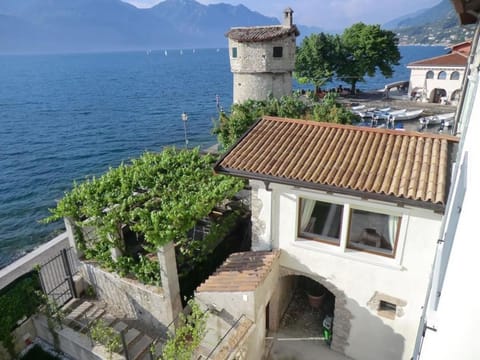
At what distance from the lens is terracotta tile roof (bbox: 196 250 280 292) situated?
879cm

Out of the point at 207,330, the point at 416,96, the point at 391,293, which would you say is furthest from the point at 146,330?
the point at 416,96

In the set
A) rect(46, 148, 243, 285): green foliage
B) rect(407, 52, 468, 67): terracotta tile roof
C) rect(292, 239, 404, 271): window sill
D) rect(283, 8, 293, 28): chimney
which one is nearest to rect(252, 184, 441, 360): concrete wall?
rect(292, 239, 404, 271): window sill

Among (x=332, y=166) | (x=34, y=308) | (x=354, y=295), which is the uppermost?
(x=332, y=166)

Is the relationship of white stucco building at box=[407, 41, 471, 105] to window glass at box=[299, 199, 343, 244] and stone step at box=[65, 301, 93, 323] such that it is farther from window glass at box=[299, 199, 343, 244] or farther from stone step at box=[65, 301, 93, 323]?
stone step at box=[65, 301, 93, 323]

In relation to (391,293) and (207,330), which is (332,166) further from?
(207,330)

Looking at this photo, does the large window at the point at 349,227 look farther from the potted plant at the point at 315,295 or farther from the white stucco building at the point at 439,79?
the white stucco building at the point at 439,79

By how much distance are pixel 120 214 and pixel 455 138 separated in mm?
9914

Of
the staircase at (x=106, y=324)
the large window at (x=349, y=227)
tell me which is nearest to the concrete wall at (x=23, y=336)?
the staircase at (x=106, y=324)

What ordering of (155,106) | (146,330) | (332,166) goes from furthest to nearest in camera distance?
1. (155,106)
2. (146,330)
3. (332,166)

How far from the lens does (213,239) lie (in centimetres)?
1225

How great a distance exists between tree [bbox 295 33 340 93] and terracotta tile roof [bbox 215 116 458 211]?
4571 centimetres

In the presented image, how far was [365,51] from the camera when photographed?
5309cm

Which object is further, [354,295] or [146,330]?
[146,330]

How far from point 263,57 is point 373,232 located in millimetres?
26784
